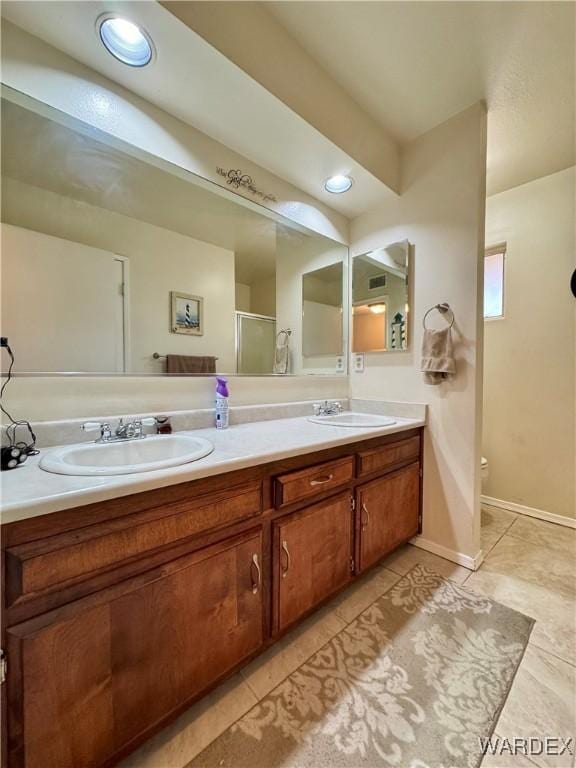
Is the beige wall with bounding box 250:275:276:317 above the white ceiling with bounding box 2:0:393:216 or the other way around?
the other way around

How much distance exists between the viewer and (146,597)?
0.79 metres

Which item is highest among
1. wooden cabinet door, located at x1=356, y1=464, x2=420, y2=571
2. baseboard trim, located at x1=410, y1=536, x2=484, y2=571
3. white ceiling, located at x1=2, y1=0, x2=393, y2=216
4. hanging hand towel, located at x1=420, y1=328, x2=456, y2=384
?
white ceiling, located at x1=2, y1=0, x2=393, y2=216

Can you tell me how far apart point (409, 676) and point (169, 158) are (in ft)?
7.67

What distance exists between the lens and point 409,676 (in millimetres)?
1088

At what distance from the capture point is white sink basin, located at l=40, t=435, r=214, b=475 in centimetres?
80

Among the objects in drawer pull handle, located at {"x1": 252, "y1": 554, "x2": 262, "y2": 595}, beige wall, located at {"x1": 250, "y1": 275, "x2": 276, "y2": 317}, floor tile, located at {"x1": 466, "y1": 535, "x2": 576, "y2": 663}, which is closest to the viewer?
drawer pull handle, located at {"x1": 252, "y1": 554, "x2": 262, "y2": 595}

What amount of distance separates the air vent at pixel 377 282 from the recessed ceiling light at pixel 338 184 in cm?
59

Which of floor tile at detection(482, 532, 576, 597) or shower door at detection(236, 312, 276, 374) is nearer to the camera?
floor tile at detection(482, 532, 576, 597)

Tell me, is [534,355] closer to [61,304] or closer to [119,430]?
[119,430]

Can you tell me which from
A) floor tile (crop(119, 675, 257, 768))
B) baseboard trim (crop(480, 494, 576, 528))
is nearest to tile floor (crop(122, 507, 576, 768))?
floor tile (crop(119, 675, 257, 768))

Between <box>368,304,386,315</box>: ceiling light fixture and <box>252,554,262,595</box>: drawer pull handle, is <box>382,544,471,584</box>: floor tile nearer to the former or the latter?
<box>252,554,262,595</box>: drawer pull handle

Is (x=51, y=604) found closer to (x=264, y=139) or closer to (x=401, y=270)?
(x=264, y=139)

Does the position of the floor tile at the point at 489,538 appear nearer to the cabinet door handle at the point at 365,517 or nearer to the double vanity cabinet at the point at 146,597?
the cabinet door handle at the point at 365,517

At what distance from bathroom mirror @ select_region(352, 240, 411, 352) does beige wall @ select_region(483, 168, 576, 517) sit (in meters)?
1.06
